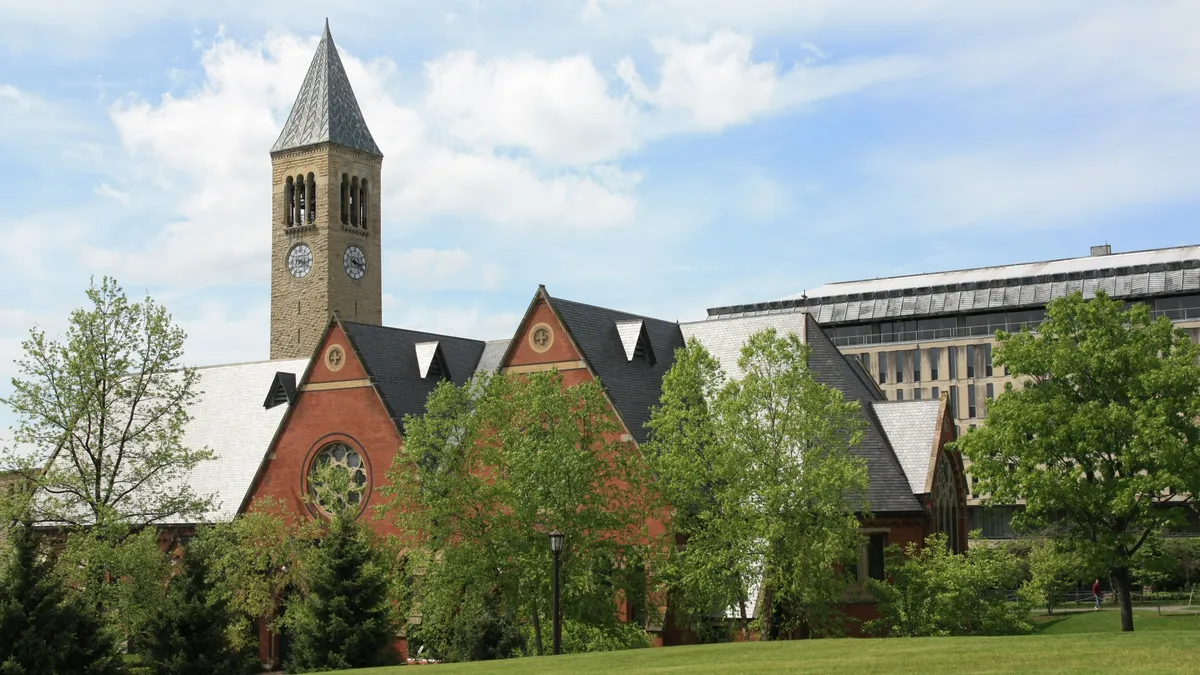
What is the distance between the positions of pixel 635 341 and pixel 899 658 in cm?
2300

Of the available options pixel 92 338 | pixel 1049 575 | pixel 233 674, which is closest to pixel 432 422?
pixel 233 674

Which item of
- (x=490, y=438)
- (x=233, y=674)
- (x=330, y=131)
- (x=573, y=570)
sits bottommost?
(x=233, y=674)

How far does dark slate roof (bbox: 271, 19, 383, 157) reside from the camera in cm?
9319

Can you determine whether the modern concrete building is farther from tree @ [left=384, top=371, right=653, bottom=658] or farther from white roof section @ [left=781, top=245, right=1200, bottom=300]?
tree @ [left=384, top=371, right=653, bottom=658]

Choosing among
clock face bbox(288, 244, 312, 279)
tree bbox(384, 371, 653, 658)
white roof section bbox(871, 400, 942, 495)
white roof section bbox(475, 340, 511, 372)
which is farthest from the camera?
clock face bbox(288, 244, 312, 279)

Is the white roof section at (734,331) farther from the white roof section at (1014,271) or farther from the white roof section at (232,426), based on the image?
the white roof section at (1014,271)

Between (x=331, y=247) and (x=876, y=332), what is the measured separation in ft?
182

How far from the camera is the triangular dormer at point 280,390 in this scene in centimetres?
5781

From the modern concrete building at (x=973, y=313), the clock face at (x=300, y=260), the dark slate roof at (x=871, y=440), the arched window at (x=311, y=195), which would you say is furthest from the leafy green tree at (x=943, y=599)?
the modern concrete building at (x=973, y=313)

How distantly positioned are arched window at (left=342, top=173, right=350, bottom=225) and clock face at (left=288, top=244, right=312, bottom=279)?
3.36m

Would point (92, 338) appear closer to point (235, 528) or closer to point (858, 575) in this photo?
point (235, 528)

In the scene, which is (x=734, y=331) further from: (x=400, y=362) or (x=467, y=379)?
(x=400, y=362)

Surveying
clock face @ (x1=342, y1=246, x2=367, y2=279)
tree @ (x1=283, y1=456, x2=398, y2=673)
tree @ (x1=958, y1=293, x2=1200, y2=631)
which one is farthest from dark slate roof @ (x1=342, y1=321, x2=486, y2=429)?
clock face @ (x1=342, y1=246, x2=367, y2=279)

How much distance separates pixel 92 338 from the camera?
4628 centimetres
